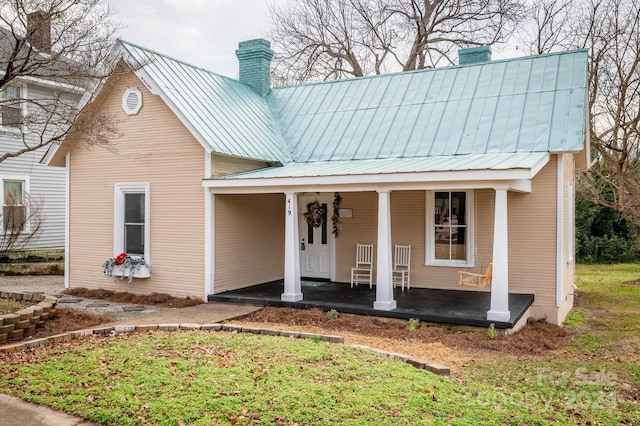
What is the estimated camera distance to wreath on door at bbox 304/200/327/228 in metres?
13.4

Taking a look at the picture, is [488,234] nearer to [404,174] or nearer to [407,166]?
[407,166]

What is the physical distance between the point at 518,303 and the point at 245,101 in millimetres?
8515

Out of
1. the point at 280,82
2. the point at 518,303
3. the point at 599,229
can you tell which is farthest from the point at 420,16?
the point at 518,303

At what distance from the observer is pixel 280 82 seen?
82.5ft

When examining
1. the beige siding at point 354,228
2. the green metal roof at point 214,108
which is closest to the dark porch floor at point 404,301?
the beige siding at point 354,228

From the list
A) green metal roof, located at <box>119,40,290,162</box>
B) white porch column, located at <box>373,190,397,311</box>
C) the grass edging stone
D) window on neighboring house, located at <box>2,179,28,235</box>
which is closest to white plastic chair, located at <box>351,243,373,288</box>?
white porch column, located at <box>373,190,397,311</box>

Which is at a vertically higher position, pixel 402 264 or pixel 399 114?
pixel 399 114

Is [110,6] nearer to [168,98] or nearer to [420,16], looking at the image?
[168,98]

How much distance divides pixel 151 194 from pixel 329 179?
14.8 ft

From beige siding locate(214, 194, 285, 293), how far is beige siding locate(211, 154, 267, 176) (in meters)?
0.56

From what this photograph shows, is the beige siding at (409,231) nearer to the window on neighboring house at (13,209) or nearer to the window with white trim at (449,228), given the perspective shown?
the window with white trim at (449,228)

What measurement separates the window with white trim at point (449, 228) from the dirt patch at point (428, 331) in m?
2.10

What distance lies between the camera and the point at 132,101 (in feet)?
40.5

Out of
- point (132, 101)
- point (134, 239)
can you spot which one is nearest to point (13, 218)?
point (134, 239)
